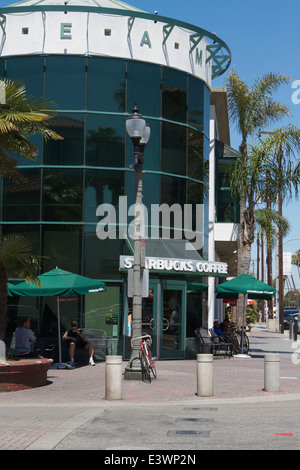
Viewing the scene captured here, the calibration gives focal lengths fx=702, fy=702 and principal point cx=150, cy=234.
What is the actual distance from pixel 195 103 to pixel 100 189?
4.83 meters

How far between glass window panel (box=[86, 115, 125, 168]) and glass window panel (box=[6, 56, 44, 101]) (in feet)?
5.37

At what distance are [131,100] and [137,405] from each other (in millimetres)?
12555

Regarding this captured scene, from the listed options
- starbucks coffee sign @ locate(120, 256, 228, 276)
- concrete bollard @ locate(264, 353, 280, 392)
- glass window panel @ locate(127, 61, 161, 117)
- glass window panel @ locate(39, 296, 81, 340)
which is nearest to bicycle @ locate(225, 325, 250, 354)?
starbucks coffee sign @ locate(120, 256, 228, 276)

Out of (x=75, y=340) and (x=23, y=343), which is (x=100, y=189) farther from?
(x=23, y=343)

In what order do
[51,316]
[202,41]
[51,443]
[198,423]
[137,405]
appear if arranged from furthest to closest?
1. [202,41]
2. [51,316]
3. [137,405]
4. [198,423]
5. [51,443]

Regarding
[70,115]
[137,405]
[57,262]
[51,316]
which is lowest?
[137,405]

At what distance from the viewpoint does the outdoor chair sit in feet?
72.9

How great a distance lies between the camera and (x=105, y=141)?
870 inches

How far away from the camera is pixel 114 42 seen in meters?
22.5

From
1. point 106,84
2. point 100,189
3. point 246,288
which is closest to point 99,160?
point 100,189

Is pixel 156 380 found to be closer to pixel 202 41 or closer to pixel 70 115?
pixel 70 115

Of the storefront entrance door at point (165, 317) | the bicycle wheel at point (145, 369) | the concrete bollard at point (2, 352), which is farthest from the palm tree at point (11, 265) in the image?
the storefront entrance door at point (165, 317)
